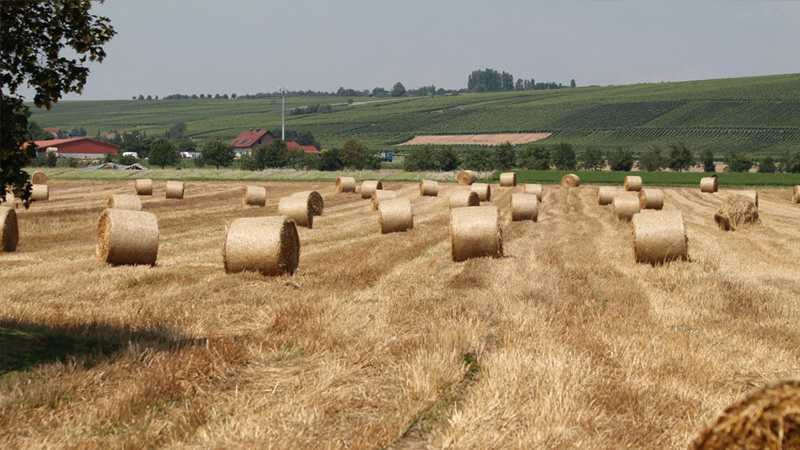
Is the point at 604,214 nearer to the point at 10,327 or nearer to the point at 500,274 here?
the point at 500,274

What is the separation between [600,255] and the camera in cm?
1653

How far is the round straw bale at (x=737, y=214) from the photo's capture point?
24188mm

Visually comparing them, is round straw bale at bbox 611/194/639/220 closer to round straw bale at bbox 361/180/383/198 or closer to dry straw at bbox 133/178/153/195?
round straw bale at bbox 361/180/383/198

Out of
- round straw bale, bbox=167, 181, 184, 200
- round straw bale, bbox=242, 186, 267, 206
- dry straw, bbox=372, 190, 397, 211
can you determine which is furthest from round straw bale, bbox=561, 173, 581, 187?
round straw bale, bbox=167, 181, 184, 200

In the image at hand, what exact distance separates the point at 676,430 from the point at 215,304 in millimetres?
6571

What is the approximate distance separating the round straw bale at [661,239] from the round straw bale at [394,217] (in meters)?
9.10

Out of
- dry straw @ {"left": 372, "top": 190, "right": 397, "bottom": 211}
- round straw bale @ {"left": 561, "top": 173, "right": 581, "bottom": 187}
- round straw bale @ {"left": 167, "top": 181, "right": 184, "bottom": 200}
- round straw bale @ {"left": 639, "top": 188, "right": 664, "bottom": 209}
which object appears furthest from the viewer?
round straw bale @ {"left": 561, "top": 173, "right": 581, "bottom": 187}

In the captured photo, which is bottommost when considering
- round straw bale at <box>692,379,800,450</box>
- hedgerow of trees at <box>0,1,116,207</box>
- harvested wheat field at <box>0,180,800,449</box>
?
harvested wheat field at <box>0,180,800,449</box>

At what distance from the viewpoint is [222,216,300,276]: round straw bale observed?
1327 cm

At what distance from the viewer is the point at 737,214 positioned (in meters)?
24.2

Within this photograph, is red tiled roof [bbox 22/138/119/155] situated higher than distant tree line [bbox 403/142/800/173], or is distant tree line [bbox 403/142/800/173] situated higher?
red tiled roof [bbox 22/138/119/155]

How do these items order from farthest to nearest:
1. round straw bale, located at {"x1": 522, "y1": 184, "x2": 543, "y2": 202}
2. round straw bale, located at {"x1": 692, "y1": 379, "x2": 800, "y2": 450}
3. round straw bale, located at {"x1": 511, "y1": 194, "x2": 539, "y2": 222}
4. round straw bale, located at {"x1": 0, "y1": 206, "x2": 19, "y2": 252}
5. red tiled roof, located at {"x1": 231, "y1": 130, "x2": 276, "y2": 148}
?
1. red tiled roof, located at {"x1": 231, "y1": 130, "x2": 276, "y2": 148}
2. round straw bale, located at {"x1": 522, "y1": 184, "x2": 543, "y2": 202}
3. round straw bale, located at {"x1": 511, "y1": 194, "x2": 539, "y2": 222}
4. round straw bale, located at {"x1": 0, "y1": 206, "x2": 19, "y2": 252}
5. round straw bale, located at {"x1": 692, "y1": 379, "x2": 800, "y2": 450}

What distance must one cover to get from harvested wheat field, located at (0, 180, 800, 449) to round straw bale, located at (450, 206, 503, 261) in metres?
0.32

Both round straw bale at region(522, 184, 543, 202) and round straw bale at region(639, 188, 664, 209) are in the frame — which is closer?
round straw bale at region(639, 188, 664, 209)
